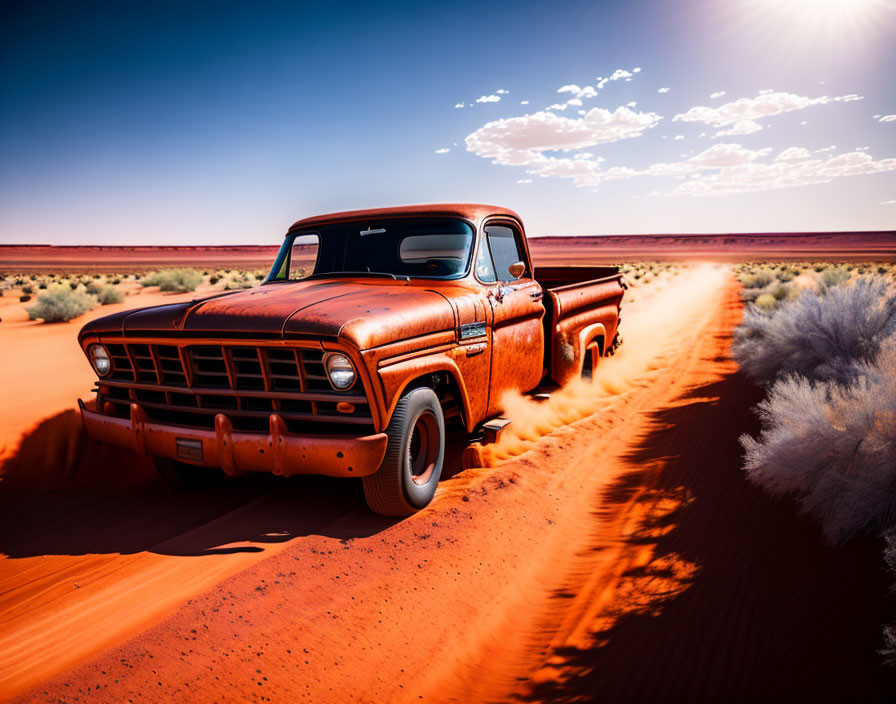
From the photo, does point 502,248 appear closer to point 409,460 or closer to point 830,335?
point 409,460

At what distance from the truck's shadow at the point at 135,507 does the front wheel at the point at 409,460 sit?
0.71 ft

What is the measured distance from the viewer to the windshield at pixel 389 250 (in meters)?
4.72

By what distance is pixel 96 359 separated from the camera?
4250 mm

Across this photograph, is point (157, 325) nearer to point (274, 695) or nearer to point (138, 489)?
point (138, 489)

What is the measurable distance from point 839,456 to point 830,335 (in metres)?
3.72

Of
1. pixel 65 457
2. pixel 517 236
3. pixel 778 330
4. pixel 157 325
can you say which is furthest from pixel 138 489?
pixel 778 330

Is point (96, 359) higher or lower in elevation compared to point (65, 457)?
higher

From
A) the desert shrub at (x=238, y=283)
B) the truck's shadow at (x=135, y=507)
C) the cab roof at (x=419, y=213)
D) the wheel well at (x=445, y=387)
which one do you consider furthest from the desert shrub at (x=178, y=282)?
the wheel well at (x=445, y=387)

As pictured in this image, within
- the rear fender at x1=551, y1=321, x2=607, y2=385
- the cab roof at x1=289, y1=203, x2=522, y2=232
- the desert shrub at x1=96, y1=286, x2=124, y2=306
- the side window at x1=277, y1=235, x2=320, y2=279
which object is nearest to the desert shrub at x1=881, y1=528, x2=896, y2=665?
the rear fender at x1=551, y1=321, x2=607, y2=385

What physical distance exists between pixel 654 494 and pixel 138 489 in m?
4.39

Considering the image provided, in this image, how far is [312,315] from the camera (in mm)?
3311

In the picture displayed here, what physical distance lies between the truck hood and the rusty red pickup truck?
0.5 inches

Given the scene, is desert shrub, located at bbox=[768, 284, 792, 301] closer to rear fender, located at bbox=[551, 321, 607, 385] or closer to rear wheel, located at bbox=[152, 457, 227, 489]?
rear fender, located at bbox=[551, 321, 607, 385]

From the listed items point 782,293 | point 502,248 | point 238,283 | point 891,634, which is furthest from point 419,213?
point 238,283
